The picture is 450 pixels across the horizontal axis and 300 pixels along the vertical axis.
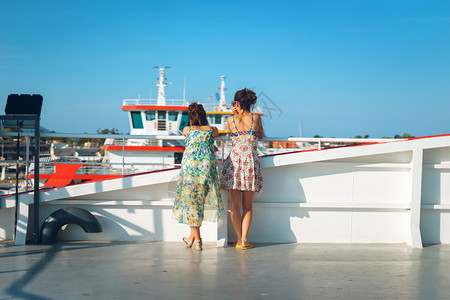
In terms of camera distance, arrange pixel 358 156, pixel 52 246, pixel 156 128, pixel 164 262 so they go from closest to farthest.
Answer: pixel 164 262 < pixel 52 246 < pixel 358 156 < pixel 156 128

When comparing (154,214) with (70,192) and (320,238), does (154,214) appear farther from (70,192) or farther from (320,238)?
(320,238)

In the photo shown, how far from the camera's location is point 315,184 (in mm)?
5367

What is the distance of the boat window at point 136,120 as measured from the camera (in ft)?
93.6

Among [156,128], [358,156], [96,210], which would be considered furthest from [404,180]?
[156,128]

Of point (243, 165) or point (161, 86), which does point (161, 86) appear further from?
point (243, 165)

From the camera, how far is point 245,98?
16.5ft

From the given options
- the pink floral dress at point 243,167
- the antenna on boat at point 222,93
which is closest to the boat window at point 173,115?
the antenna on boat at point 222,93

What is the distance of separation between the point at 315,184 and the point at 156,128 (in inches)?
932

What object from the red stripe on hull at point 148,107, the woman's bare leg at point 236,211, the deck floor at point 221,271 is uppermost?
the red stripe on hull at point 148,107

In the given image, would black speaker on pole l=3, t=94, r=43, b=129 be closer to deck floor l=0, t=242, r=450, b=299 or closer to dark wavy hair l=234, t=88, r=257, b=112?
deck floor l=0, t=242, r=450, b=299

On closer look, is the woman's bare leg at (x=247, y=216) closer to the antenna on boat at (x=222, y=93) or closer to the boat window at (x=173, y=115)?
the boat window at (x=173, y=115)

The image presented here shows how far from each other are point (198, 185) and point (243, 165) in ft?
1.83

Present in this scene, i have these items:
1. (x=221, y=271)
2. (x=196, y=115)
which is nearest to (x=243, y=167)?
(x=196, y=115)

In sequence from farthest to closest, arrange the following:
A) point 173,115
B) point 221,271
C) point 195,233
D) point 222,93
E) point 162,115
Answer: point 222,93
point 173,115
point 162,115
point 195,233
point 221,271
